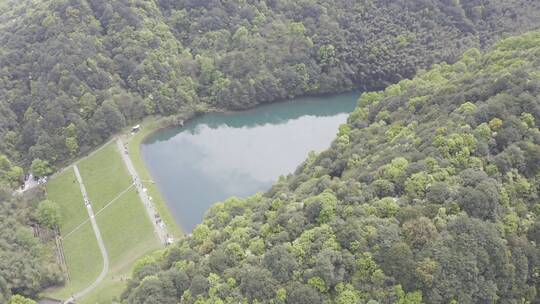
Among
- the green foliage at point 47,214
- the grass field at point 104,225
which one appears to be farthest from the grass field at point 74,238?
the green foliage at point 47,214

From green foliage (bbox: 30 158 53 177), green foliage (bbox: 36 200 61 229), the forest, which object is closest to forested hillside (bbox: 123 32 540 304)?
the forest

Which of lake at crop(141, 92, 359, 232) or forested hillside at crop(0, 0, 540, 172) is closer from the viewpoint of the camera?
lake at crop(141, 92, 359, 232)

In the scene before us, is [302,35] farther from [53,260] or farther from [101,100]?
[53,260]

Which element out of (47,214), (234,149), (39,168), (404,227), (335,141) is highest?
(39,168)

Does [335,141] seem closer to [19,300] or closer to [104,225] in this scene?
[104,225]

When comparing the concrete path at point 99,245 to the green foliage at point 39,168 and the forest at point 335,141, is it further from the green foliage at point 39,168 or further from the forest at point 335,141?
the green foliage at point 39,168

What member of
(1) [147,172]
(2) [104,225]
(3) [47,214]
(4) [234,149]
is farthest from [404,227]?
(4) [234,149]

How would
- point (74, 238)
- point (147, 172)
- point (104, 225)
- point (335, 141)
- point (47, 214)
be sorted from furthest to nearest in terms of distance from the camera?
point (147, 172)
point (104, 225)
point (74, 238)
point (47, 214)
point (335, 141)

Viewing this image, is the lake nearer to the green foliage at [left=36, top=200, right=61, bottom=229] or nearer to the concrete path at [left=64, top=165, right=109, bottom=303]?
the concrete path at [left=64, top=165, right=109, bottom=303]
